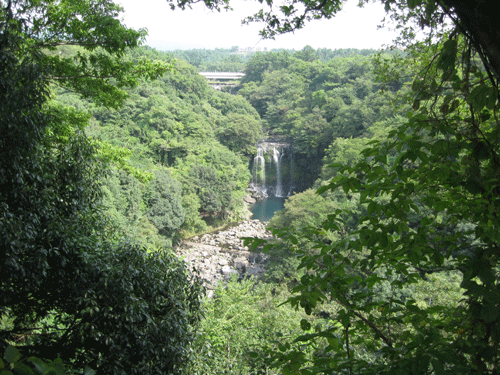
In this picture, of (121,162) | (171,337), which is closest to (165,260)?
(171,337)

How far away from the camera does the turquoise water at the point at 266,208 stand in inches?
953

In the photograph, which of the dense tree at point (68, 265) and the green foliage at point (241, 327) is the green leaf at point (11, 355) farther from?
the green foliage at point (241, 327)

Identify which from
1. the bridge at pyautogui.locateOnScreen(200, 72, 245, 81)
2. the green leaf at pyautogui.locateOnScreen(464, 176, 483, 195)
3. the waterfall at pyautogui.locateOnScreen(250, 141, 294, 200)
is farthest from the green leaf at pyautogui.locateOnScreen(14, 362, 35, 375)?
the bridge at pyautogui.locateOnScreen(200, 72, 245, 81)

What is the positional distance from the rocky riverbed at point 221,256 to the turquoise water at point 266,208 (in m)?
3.21

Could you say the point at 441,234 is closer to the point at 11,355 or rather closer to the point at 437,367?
A: the point at 437,367

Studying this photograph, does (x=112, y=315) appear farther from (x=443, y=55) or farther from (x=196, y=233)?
(x=196, y=233)

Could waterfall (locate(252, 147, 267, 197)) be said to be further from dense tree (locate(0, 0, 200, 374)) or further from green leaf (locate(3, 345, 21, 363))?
green leaf (locate(3, 345, 21, 363))

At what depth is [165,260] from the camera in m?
3.83

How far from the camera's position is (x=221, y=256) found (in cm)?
1766

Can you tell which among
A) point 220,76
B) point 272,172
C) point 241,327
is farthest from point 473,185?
point 220,76

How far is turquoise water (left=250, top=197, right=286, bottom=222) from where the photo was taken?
79.5ft

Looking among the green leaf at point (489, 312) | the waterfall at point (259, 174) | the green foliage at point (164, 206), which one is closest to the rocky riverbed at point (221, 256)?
the green foliage at point (164, 206)

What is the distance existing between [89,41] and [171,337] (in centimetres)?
497

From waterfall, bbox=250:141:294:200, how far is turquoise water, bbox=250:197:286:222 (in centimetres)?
107
